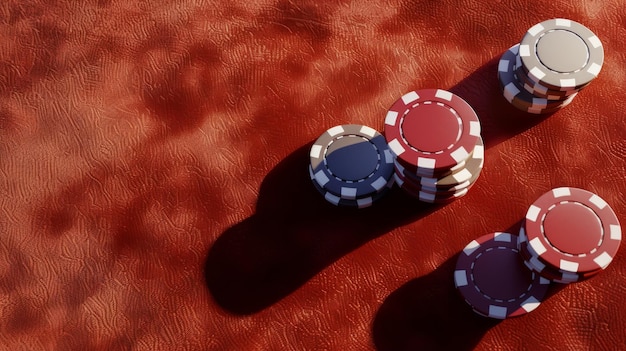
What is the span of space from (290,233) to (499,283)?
2.12m

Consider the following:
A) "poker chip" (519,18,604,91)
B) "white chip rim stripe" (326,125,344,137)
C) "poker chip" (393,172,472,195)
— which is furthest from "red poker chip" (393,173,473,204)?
"poker chip" (519,18,604,91)

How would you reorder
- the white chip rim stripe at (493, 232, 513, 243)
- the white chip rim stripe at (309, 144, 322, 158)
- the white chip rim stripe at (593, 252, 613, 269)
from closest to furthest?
1. the white chip rim stripe at (593, 252, 613, 269)
2. the white chip rim stripe at (493, 232, 513, 243)
3. the white chip rim stripe at (309, 144, 322, 158)

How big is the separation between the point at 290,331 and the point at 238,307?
576mm

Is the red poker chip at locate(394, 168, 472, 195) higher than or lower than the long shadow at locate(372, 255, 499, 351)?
higher

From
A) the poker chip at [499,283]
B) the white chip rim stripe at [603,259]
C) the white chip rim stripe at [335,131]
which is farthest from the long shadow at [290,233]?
the white chip rim stripe at [603,259]

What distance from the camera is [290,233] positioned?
7004mm

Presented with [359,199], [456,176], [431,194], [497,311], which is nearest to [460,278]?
[497,311]

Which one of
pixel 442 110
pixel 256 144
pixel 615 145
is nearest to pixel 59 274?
pixel 256 144

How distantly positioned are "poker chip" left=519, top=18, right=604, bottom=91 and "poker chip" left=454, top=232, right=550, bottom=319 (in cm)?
165

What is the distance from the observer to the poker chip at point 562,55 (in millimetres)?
6664

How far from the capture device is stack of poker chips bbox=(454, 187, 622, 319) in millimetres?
6012

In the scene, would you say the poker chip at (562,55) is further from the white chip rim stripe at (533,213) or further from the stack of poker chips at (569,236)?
the white chip rim stripe at (533,213)

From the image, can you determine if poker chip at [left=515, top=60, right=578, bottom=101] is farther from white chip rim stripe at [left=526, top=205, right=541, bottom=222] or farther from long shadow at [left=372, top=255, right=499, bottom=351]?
long shadow at [left=372, top=255, right=499, bottom=351]

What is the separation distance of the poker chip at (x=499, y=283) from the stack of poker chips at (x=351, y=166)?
3.72ft
